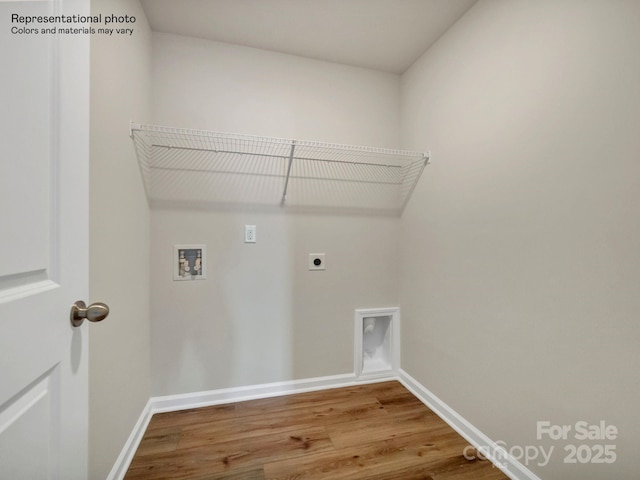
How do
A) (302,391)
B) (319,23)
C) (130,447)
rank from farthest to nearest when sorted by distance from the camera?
(302,391) < (319,23) < (130,447)

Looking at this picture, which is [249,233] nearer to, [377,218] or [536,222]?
[377,218]

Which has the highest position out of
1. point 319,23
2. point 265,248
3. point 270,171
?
point 319,23

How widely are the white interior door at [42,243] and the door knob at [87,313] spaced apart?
0.06 ft

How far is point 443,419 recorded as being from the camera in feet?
5.27

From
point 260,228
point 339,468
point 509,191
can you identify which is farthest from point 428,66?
point 339,468

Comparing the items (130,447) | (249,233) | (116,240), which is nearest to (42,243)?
(116,240)

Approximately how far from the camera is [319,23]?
157 cm

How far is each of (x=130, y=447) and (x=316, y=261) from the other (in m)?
1.44

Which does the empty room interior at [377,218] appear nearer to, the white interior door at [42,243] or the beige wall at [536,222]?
the beige wall at [536,222]

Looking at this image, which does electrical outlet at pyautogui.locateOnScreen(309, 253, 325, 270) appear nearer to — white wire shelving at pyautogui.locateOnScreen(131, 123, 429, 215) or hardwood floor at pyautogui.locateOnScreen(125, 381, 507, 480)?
white wire shelving at pyautogui.locateOnScreen(131, 123, 429, 215)

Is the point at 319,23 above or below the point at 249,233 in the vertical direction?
above

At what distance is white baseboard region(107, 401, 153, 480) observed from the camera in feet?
3.83

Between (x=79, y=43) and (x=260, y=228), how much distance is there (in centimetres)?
124

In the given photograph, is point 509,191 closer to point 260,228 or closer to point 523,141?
point 523,141
